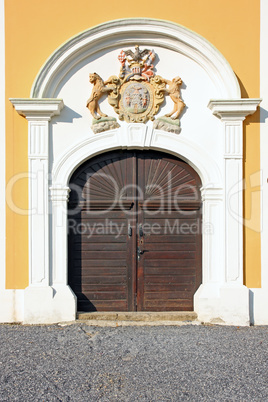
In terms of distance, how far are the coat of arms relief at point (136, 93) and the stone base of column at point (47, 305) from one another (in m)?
2.36

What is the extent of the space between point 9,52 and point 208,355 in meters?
4.79

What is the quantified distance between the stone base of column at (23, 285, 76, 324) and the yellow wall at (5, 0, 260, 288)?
0.25 m

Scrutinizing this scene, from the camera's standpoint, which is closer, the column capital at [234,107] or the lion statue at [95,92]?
the column capital at [234,107]

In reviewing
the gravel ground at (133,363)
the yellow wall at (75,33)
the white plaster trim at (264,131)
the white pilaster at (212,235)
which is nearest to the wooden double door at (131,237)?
the white pilaster at (212,235)

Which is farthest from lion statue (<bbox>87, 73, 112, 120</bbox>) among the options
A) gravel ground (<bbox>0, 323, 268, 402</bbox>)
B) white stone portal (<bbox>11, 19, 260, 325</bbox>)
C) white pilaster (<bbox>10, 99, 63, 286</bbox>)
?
gravel ground (<bbox>0, 323, 268, 402</bbox>)

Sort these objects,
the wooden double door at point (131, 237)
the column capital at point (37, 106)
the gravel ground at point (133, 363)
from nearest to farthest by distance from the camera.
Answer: the gravel ground at point (133, 363) < the column capital at point (37, 106) < the wooden double door at point (131, 237)

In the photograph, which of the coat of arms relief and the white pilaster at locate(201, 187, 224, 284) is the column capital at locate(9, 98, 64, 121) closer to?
the coat of arms relief

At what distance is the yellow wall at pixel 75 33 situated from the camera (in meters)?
6.15

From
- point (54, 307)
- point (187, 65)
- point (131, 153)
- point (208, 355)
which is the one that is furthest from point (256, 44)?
point (54, 307)

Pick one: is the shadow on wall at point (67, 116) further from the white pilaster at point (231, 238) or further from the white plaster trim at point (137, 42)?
the white pilaster at point (231, 238)

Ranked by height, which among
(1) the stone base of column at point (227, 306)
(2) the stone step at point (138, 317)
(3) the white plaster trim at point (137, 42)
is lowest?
(2) the stone step at point (138, 317)

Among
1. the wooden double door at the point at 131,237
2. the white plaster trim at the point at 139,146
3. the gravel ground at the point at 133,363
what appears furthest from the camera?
the wooden double door at the point at 131,237

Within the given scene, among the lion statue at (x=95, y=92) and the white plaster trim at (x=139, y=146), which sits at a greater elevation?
the lion statue at (x=95, y=92)

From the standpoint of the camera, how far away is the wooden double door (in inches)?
250
